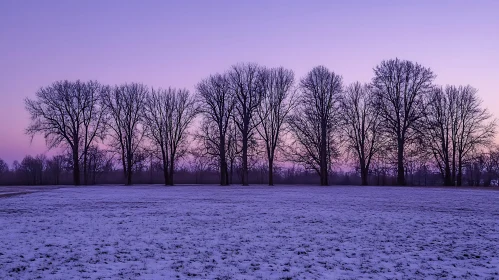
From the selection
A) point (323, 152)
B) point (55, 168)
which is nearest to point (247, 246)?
point (323, 152)

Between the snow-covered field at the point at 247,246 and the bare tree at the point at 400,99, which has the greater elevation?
the bare tree at the point at 400,99

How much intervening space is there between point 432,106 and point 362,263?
50061mm

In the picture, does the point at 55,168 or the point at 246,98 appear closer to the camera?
the point at 246,98

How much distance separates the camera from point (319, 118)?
53.9m

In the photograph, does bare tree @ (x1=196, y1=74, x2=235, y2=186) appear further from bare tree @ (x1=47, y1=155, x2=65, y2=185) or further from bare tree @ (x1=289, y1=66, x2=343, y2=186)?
bare tree @ (x1=47, y1=155, x2=65, y2=185)

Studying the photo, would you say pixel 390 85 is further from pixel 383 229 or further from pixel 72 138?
pixel 72 138

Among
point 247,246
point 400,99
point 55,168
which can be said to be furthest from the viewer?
point 55,168

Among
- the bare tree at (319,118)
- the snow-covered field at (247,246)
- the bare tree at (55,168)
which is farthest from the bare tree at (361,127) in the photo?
the bare tree at (55,168)

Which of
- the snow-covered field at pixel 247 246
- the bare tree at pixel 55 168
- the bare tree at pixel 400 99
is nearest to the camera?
the snow-covered field at pixel 247 246

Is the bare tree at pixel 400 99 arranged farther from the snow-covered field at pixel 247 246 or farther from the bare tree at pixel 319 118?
the snow-covered field at pixel 247 246

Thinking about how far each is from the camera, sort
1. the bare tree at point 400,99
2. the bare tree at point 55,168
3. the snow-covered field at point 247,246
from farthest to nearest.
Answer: the bare tree at point 55,168 → the bare tree at point 400,99 → the snow-covered field at point 247,246

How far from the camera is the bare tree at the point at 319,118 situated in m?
53.7

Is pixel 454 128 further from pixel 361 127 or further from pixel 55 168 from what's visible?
pixel 55 168

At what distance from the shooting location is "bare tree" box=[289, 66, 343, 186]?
53719mm
